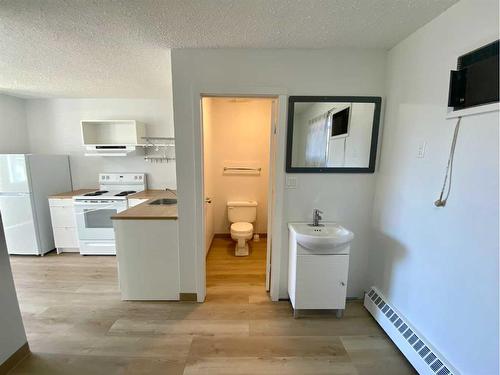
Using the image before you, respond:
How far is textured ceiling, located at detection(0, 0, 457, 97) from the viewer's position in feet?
4.22

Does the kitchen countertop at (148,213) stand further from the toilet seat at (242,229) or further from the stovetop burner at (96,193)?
the stovetop burner at (96,193)

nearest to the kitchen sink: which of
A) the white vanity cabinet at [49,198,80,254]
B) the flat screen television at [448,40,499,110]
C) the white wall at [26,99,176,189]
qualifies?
the white wall at [26,99,176,189]

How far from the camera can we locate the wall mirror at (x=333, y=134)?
191cm

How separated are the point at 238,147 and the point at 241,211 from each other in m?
1.10

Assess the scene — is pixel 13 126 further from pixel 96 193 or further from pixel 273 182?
pixel 273 182

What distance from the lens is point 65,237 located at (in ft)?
10.3

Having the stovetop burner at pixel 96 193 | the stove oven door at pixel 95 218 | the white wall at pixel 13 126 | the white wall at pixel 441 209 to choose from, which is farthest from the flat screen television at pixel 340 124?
the white wall at pixel 13 126

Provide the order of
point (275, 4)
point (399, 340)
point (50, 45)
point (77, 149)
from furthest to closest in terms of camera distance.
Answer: point (77, 149) → point (50, 45) → point (399, 340) → point (275, 4)

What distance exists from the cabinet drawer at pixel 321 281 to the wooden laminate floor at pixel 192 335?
0.19 m

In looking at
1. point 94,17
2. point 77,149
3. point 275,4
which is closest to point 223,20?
point 275,4

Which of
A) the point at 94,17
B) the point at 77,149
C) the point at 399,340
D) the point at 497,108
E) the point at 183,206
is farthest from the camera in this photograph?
the point at 77,149

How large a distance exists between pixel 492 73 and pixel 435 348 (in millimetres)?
1648

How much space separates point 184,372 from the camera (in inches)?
57.2

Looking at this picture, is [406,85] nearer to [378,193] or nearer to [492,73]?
[492,73]
